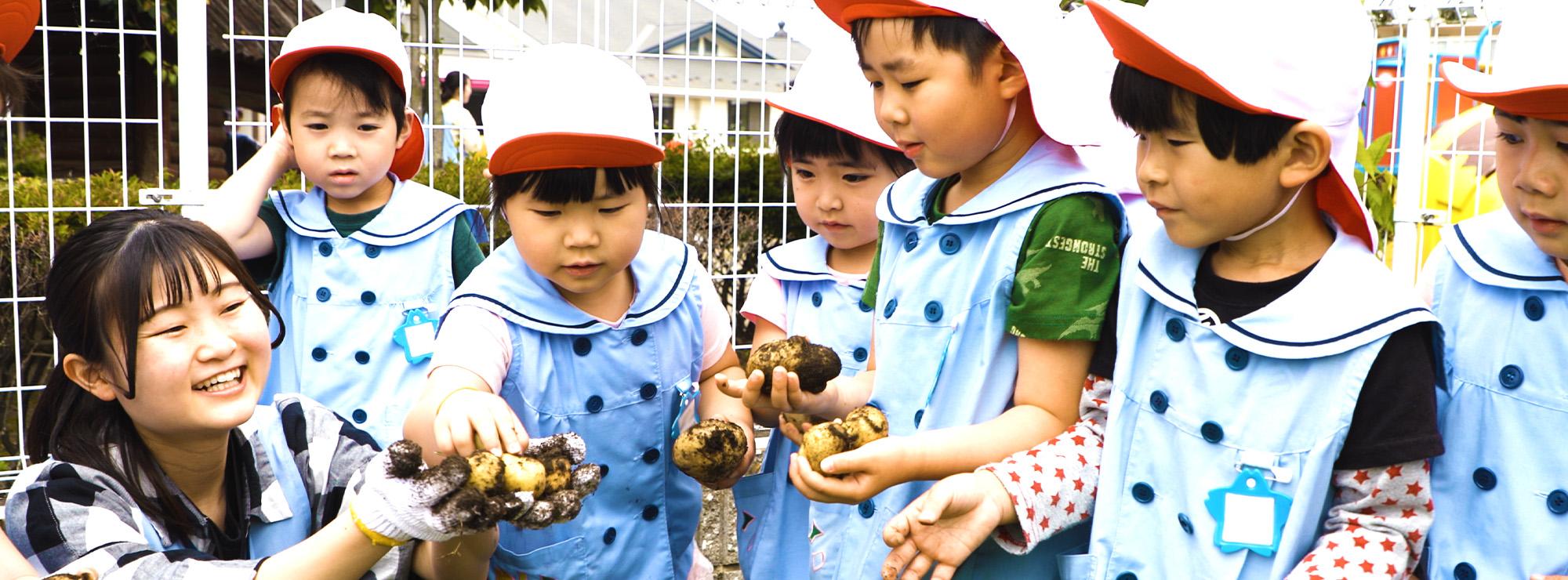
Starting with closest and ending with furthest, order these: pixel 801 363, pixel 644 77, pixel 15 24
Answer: pixel 801 363, pixel 15 24, pixel 644 77

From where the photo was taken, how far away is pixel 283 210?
3.36 m

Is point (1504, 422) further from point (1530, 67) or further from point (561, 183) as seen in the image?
point (561, 183)

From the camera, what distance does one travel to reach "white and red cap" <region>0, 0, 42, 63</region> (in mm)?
2631

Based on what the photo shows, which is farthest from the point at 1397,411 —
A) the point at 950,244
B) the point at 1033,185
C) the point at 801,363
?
the point at 801,363

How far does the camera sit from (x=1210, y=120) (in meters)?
1.79

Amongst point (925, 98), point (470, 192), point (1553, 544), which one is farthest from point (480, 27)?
point (1553, 544)

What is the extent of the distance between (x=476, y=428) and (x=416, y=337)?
117cm

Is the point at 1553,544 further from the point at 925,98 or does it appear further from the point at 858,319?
the point at 858,319

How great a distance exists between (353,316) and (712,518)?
1.74 meters

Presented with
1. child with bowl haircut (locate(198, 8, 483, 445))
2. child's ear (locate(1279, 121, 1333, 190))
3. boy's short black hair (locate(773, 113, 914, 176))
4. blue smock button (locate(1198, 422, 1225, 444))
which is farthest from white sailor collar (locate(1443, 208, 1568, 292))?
child with bowl haircut (locate(198, 8, 483, 445))

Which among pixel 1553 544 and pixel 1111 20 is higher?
pixel 1111 20

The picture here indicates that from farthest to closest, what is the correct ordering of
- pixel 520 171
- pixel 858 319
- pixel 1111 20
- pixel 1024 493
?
1. pixel 858 319
2. pixel 520 171
3. pixel 1024 493
4. pixel 1111 20

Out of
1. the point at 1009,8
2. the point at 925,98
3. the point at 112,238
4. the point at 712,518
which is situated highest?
the point at 1009,8

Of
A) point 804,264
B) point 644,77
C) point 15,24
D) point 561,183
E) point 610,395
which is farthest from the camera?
point 644,77
